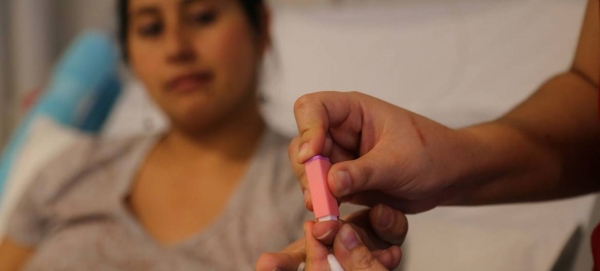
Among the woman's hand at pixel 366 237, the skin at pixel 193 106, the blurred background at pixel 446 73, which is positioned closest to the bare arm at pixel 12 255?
the skin at pixel 193 106

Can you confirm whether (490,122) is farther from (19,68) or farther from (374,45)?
(19,68)

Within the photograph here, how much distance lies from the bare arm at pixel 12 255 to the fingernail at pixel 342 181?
52 centimetres

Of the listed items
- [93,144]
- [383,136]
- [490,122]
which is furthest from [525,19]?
[93,144]

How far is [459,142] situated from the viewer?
41cm

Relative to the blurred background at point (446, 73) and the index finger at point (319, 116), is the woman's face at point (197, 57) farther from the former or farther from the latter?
the index finger at point (319, 116)

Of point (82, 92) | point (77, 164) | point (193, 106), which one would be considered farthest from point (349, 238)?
point (82, 92)

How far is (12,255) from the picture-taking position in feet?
2.32

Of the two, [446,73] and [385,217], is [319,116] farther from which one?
[446,73]

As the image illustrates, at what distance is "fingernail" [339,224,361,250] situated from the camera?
33 centimetres

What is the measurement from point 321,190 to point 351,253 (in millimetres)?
39

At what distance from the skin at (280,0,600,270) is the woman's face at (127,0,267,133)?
0.86 feet

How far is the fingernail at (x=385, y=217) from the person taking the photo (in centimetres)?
38

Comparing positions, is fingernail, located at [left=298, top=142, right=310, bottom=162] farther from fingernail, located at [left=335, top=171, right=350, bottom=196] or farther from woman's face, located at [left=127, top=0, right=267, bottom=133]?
woman's face, located at [left=127, top=0, right=267, bottom=133]

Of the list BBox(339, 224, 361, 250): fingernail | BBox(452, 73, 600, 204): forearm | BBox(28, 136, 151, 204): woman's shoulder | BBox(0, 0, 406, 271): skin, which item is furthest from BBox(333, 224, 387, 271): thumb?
BBox(28, 136, 151, 204): woman's shoulder
